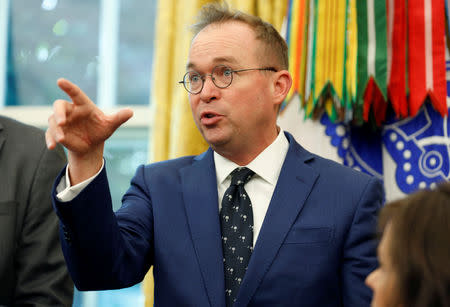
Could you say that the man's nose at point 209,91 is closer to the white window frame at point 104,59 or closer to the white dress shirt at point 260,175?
the white dress shirt at point 260,175

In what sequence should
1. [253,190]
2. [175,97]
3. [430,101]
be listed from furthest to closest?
[175,97]
[430,101]
[253,190]

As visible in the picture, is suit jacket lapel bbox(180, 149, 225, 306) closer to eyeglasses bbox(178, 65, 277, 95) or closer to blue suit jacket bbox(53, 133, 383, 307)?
blue suit jacket bbox(53, 133, 383, 307)

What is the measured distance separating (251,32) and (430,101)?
651 mm

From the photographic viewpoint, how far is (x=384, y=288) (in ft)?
2.76

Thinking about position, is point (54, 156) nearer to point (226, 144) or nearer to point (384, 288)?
point (226, 144)

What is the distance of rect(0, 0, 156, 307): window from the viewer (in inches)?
117

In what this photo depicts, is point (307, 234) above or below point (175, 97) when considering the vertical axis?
below

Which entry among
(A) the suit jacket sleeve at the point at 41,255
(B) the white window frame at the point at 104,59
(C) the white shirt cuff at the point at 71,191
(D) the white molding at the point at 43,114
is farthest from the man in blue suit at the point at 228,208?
(B) the white window frame at the point at 104,59

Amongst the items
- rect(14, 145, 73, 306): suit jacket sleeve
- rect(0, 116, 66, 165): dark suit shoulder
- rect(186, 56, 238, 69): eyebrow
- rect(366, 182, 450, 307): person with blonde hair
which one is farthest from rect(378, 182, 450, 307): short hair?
rect(0, 116, 66, 165): dark suit shoulder

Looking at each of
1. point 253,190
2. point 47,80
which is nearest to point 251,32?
point 253,190

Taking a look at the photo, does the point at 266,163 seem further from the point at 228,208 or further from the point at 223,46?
the point at 223,46

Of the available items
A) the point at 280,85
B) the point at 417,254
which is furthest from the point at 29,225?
the point at 417,254

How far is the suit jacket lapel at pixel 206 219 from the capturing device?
1462mm

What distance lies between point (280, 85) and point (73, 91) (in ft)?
2.65
